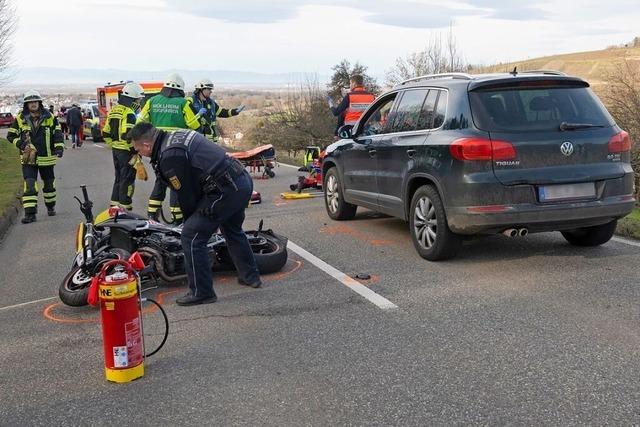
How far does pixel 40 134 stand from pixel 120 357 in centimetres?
745

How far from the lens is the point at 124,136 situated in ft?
30.5

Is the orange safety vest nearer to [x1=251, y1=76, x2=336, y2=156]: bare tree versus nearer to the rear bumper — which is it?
Answer: the rear bumper

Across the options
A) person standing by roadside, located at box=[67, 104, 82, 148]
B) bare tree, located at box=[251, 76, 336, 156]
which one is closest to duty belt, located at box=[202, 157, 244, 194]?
bare tree, located at box=[251, 76, 336, 156]

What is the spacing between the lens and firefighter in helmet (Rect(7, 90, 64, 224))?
10164mm

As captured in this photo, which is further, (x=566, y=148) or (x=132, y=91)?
(x=132, y=91)

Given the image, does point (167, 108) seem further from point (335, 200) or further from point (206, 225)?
point (206, 225)

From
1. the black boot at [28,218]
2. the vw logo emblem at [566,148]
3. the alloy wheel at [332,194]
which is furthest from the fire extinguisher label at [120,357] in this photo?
the black boot at [28,218]

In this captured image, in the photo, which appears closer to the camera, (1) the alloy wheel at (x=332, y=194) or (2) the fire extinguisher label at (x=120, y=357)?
(2) the fire extinguisher label at (x=120, y=357)

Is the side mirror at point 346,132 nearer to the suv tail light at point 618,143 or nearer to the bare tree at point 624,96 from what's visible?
the suv tail light at point 618,143

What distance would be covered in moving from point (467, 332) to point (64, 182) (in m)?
13.6

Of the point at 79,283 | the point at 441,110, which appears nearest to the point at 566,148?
the point at 441,110

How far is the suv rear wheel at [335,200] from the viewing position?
8.81 metres

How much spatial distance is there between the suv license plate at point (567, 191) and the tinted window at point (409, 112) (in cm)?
151

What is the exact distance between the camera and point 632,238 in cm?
718
